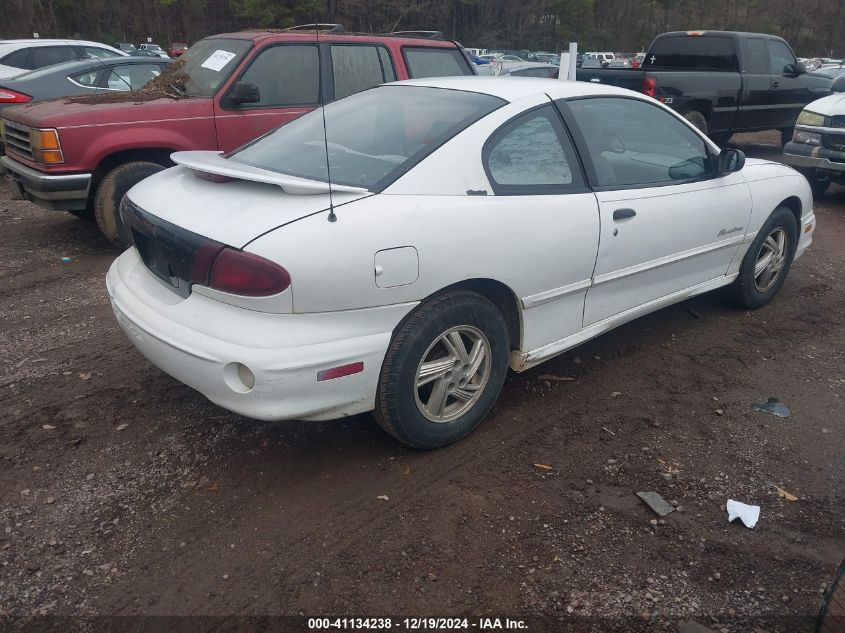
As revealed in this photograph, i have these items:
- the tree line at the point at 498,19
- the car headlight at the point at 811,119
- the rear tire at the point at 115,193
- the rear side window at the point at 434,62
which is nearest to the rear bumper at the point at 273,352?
the rear tire at the point at 115,193

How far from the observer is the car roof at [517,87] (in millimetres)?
3473

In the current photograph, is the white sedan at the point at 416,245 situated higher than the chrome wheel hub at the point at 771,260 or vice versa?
the white sedan at the point at 416,245

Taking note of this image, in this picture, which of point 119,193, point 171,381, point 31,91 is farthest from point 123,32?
point 171,381

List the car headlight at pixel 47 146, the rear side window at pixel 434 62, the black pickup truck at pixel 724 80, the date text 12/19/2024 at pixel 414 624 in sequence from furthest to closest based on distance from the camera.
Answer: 1. the black pickup truck at pixel 724 80
2. the rear side window at pixel 434 62
3. the car headlight at pixel 47 146
4. the date text 12/19/2024 at pixel 414 624

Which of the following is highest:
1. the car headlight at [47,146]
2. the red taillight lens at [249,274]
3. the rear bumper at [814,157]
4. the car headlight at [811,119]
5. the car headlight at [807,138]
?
the red taillight lens at [249,274]

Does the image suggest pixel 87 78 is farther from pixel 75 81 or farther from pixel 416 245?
pixel 416 245

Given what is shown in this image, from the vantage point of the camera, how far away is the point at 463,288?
3.06m

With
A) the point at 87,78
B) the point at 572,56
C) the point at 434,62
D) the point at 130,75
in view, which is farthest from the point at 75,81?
the point at 572,56

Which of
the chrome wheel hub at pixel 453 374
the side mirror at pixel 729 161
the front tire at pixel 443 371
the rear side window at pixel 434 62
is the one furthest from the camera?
the rear side window at pixel 434 62

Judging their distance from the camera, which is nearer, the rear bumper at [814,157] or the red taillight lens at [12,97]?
the rear bumper at [814,157]

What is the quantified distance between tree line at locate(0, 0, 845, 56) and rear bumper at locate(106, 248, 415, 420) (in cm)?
2625

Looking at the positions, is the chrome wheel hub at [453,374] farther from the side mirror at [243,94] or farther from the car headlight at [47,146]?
the car headlight at [47,146]

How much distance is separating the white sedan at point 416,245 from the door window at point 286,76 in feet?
9.09

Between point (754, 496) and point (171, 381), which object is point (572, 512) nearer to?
point (754, 496)
